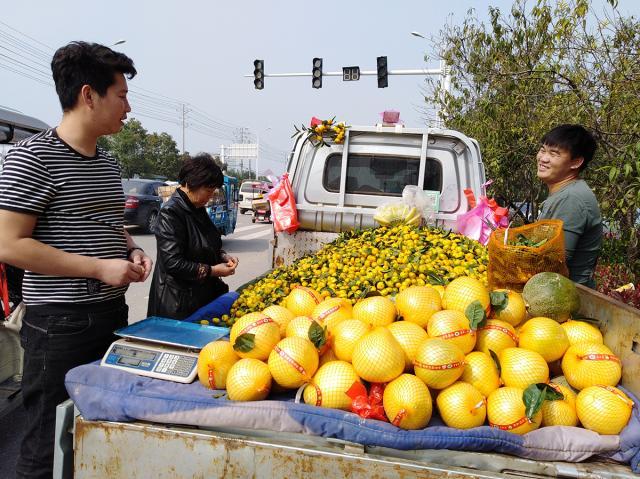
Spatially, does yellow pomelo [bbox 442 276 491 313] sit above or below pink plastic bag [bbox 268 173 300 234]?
below

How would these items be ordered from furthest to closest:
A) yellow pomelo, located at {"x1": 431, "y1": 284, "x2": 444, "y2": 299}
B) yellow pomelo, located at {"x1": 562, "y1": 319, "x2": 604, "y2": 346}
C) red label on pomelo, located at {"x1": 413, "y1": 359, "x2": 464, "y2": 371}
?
yellow pomelo, located at {"x1": 431, "y1": 284, "x2": 444, "y2": 299}
yellow pomelo, located at {"x1": 562, "y1": 319, "x2": 604, "y2": 346}
red label on pomelo, located at {"x1": 413, "y1": 359, "x2": 464, "y2": 371}

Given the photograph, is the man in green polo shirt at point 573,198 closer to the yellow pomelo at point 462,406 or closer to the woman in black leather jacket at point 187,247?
the yellow pomelo at point 462,406

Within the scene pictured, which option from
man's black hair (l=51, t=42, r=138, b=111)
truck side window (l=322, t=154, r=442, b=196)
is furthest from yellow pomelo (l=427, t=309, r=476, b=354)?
truck side window (l=322, t=154, r=442, b=196)

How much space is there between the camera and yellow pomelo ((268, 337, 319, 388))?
1777 mm

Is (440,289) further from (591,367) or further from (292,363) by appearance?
(292,363)

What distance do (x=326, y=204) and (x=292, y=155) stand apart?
62 cm

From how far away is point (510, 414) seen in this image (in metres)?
1.63

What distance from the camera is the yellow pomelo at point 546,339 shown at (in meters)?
1.96

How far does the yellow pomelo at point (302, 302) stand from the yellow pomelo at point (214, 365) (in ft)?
2.04

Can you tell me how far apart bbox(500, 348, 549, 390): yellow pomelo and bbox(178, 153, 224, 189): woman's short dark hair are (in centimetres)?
210

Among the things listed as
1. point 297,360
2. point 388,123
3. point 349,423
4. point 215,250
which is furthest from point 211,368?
point 388,123

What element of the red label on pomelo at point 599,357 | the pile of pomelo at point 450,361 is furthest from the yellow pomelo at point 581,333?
the red label on pomelo at point 599,357

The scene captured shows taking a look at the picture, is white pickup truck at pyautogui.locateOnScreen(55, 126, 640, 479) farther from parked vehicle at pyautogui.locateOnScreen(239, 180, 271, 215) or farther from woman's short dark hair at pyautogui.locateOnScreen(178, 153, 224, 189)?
parked vehicle at pyautogui.locateOnScreen(239, 180, 271, 215)

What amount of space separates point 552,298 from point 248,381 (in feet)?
4.92
